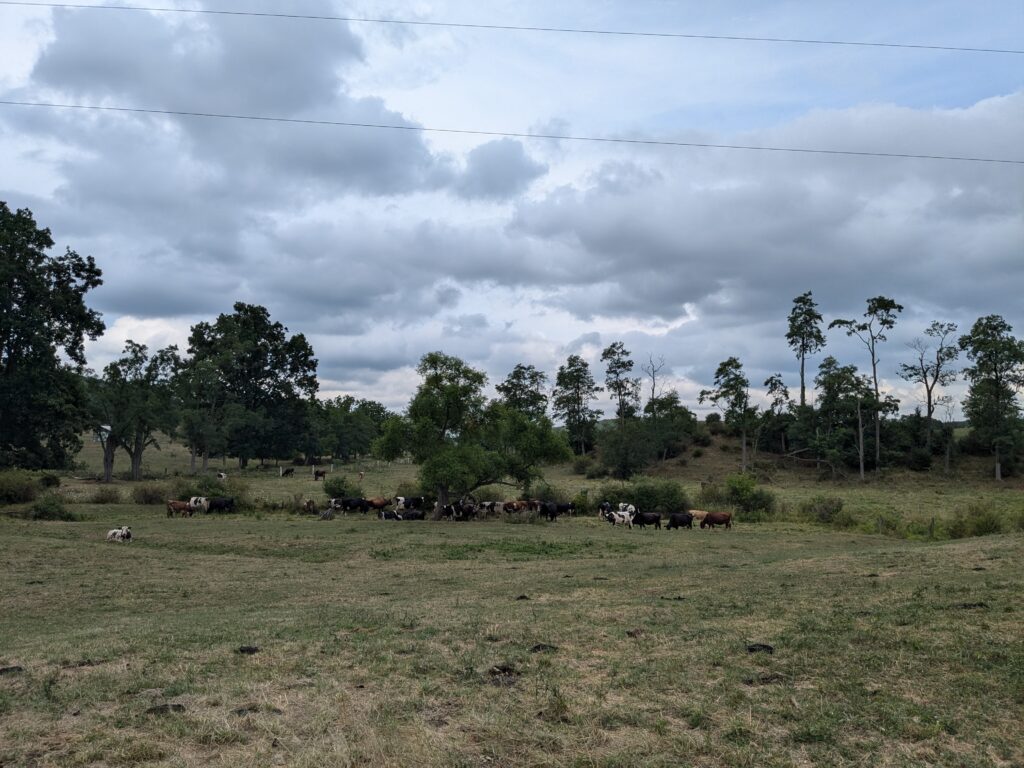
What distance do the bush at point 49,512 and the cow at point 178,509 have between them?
4.01 meters

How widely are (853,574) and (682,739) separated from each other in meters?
10.5

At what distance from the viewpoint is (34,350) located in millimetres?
38344

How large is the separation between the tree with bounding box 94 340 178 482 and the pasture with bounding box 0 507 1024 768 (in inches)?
1813

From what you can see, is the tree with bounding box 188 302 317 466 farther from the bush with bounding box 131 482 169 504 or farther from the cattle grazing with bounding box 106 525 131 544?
the cattle grazing with bounding box 106 525 131 544

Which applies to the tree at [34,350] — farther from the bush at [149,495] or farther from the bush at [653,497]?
the bush at [653,497]

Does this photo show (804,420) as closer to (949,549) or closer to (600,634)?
(949,549)

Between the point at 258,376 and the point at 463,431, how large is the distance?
51.6 metres

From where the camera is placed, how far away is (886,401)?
225 ft

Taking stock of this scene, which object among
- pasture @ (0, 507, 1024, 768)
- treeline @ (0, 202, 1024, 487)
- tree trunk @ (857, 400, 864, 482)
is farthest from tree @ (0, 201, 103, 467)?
tree trunk @ (857, 400, 864, 482)

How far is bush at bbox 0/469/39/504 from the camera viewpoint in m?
35.1

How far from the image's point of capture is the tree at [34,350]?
3753 cm

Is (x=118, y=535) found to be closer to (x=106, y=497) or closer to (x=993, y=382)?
(x=106, y=497)

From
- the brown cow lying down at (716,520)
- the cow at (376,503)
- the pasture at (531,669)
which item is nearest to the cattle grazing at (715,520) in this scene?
the brown cow lying down at (716,520)

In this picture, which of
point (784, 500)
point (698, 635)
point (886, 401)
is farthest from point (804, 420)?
point (698, 635)
